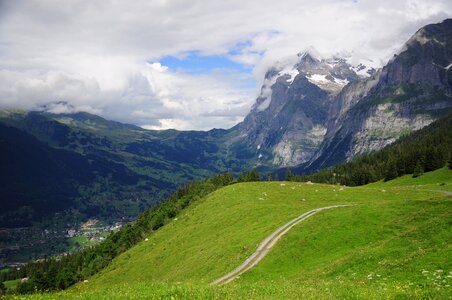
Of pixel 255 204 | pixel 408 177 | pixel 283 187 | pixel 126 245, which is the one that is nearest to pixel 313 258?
pixel 255 204

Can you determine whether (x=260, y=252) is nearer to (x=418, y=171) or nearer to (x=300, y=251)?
(x=300, y=251)

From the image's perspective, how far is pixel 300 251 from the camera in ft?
163

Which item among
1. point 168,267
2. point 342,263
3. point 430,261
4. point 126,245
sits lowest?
point 126,245

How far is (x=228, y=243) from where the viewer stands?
2520 inches

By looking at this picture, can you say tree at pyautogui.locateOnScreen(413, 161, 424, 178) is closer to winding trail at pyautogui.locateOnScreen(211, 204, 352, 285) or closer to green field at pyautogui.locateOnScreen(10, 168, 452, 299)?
green field at pyautogui.locateOnScreen(10, 168, 452, 299)

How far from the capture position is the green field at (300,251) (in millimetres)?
25312

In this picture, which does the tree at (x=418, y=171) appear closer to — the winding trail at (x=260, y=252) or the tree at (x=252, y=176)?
the tree at (x=252, y=176)

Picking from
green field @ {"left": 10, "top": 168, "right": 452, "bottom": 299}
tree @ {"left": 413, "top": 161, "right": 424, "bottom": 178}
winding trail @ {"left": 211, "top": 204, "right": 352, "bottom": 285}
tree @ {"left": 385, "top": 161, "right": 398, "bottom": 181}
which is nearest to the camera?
green field @ {"left": 10, "top": 168, "right": 452, "bottom": 299}

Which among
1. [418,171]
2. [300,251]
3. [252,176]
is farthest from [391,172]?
[300,251]

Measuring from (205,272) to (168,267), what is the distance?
58.9 ft

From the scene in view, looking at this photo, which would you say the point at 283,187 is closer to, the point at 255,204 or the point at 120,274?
the point at 255,204

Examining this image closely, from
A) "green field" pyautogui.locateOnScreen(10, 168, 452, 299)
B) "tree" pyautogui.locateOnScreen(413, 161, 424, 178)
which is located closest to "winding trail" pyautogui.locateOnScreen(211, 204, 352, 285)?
"green field" pyautogui.locateOnScreen(10, 168, 452, 299)

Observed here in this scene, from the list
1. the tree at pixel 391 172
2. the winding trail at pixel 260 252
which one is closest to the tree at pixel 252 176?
the tree at pixel 391 172

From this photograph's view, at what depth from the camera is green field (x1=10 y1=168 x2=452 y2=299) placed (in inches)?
997
